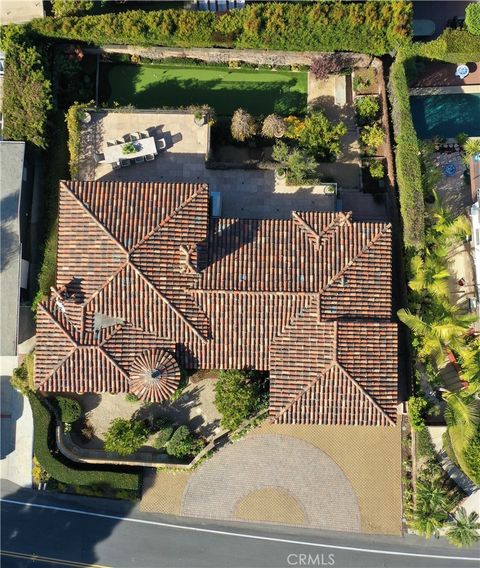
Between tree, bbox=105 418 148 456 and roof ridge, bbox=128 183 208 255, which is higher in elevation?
roof ridge, bbox=128 183 208 255

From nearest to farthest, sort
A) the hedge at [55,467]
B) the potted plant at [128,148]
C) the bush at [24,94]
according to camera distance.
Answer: the hedge at [55,467]
the bush at [24,94]
the potted plant at [128,148]

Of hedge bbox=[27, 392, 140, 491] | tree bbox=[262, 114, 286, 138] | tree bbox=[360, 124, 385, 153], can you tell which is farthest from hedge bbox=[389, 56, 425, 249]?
hedge bbox=[27, 392, 140, 491]

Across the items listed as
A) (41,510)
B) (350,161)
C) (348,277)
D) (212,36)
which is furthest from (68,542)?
(212,36)

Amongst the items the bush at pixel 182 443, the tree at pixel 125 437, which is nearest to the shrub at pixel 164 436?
the bush at pixel 182 443

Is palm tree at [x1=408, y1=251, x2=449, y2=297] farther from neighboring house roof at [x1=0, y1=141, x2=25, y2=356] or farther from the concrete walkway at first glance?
the concrete walkway

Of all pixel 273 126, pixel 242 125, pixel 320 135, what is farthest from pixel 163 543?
pixel 320 135

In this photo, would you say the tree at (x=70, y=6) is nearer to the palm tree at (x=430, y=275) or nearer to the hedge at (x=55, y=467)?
the hedge at (x=55, y=467)

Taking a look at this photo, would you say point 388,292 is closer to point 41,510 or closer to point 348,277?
point 348,277
